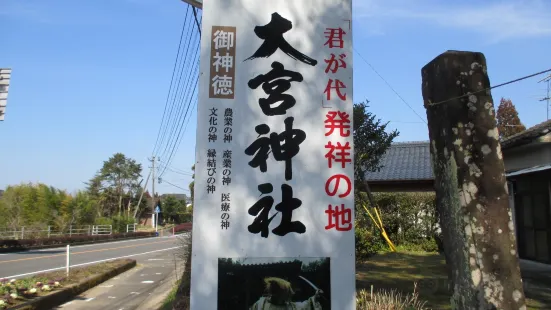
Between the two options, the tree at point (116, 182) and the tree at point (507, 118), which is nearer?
the tree at point (507, 118)

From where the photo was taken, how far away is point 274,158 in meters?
3.80

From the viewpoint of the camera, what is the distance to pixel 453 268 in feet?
11.6

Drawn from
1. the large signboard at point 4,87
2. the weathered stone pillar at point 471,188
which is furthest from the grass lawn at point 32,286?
the weathered stone pillar at point 471,188

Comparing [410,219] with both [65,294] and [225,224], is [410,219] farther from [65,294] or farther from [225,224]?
[225,224]

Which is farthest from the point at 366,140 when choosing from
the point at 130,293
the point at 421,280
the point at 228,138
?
the point at 130,293

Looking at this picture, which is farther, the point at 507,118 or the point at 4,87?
the point at 507,118

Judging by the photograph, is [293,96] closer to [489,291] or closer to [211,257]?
[211,257]

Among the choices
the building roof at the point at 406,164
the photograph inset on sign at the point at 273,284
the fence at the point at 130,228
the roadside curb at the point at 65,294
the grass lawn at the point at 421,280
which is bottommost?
the roadside curb at the point at 65,294

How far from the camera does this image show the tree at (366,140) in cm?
909

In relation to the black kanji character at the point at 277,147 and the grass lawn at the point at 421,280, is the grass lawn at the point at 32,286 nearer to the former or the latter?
the grass lawn at the point at 421,280

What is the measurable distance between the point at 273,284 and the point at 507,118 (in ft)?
116

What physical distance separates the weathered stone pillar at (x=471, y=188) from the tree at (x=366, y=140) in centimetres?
526

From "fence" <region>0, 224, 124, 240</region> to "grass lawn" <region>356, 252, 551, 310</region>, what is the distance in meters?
23.6

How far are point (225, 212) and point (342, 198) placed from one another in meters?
0.97
